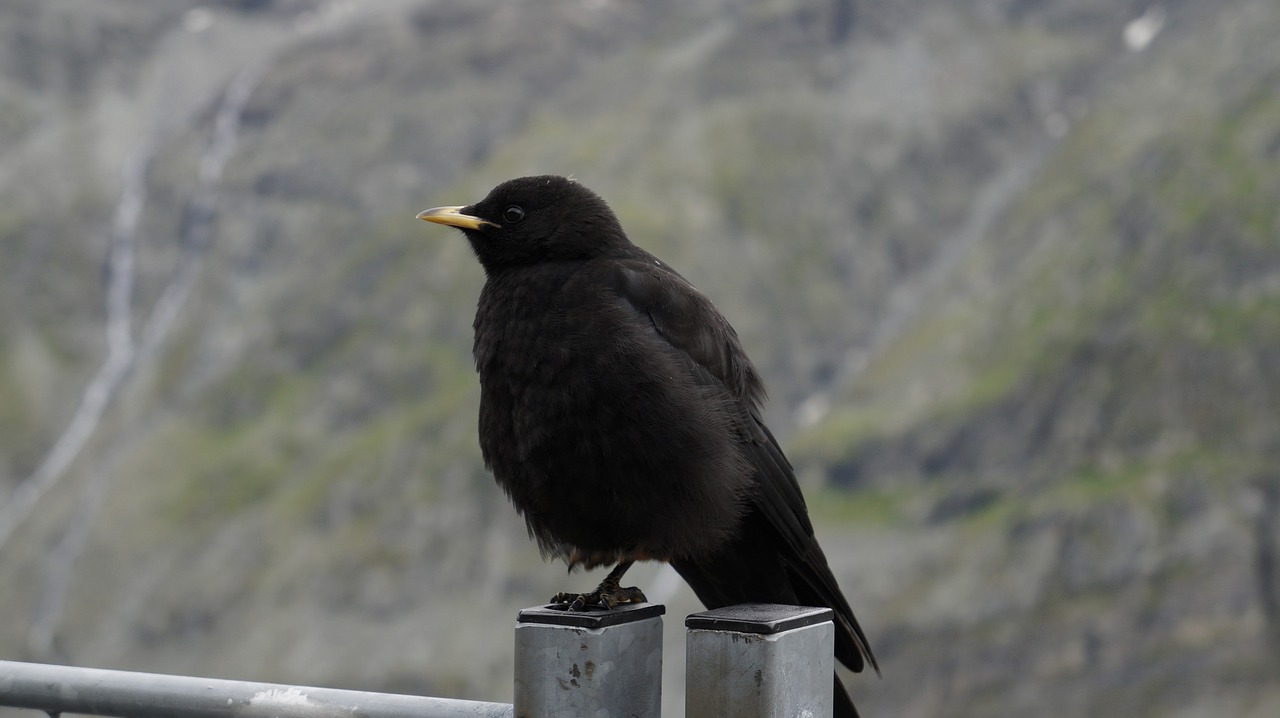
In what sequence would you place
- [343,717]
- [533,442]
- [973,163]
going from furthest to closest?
[973,163] → [533,442] → [343,717]

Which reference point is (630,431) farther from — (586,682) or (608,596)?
(586,682)

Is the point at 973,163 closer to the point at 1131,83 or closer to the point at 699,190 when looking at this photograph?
the point at 1131,83

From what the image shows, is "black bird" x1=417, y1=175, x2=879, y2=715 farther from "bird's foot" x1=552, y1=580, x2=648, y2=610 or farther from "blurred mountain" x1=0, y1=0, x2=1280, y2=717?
"blurred mountain" x1=0, y1=0, x2=1280, y2=717

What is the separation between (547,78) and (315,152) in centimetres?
2590

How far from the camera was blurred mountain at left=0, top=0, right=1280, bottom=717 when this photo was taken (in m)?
89.5

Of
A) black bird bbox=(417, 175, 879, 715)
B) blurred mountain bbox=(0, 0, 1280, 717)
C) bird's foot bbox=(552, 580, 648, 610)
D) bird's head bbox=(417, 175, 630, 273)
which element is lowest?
bird's foot bbox=(552, 580, 648, 610)

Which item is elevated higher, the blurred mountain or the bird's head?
the blurred mountain

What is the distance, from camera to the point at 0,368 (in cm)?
12812

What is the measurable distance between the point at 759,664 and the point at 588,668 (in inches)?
22.6

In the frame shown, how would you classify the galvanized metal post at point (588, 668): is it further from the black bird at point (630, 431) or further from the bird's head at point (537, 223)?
the bird's head at point (537, 223)

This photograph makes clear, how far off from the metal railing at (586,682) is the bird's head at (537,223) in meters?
2.69

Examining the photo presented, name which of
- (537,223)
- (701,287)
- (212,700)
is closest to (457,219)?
(537,223)

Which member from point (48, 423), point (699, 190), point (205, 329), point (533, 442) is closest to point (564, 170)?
point (699, 190)

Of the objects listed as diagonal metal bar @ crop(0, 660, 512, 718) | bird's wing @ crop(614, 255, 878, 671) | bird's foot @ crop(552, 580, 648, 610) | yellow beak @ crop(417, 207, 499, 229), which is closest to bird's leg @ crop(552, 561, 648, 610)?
bird's foot @ crop(552, 580, 648, 610)
